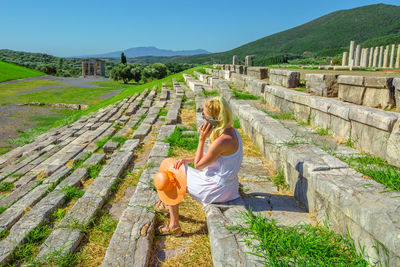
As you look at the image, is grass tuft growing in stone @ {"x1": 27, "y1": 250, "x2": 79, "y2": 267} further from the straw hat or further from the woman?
the straw hat

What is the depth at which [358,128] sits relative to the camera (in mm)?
4164

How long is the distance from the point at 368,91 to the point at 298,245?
128 inches

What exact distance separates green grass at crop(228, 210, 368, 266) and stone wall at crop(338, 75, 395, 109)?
253 cm

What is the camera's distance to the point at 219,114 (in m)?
3.33

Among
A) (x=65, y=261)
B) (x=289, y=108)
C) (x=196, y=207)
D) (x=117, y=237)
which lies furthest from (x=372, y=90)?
(x=65, y=261)

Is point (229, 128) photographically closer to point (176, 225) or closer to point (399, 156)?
point (176, 225)

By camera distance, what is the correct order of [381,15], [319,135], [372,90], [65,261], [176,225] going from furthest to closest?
[381,15], [319,135], [372,90], [176,225], [65,261]

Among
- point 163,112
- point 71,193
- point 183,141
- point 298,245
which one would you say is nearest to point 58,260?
point 71,193

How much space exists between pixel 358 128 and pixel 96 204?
3.82 m

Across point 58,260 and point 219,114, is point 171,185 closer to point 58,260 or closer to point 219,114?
point 219,114

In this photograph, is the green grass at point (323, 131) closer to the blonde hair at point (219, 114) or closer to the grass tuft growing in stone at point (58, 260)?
the blonde hair at point (219, 114)

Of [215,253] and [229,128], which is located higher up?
[229,128]

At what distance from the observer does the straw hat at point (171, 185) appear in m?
3.23

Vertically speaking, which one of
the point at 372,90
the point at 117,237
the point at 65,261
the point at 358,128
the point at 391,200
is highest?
the point at 372,90
